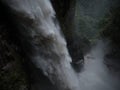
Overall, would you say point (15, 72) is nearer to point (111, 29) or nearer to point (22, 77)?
point (22, 77)

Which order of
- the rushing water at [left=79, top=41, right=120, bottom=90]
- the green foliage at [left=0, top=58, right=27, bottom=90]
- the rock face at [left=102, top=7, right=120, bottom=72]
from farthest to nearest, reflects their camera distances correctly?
the rock face at [left=102, top=7, right=120, bottom=72], the rushing water at [left=79, top=41, right=120, bottom=90], the green foliage at [left=0, top=58, right=27, bottom=90]

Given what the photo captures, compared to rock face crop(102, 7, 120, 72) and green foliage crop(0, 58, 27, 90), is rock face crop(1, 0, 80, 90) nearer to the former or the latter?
green foliage crop(0, 58, 27, 90)

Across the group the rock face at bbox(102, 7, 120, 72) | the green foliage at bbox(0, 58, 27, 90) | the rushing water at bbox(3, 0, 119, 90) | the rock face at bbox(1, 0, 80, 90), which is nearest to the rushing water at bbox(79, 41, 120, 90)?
the rock face at bbox(102, 7, 120, 72)

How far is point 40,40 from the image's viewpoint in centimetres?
595

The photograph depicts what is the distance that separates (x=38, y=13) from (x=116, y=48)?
6524 millimetres

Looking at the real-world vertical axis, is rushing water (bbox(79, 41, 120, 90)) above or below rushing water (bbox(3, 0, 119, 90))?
below

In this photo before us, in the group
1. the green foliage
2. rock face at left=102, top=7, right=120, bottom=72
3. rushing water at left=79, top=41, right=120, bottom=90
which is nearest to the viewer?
the green foliage

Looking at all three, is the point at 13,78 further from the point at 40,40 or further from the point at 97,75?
the point at 97,75

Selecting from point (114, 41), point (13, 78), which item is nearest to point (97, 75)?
point (114, 41)

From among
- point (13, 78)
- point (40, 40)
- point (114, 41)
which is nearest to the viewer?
point (13, 78)

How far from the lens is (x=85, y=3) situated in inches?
842

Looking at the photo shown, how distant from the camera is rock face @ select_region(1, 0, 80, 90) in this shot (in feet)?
17.8

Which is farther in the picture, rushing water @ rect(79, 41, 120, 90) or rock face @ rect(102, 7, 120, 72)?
rock face @ rect(102, 7, 120, 72)

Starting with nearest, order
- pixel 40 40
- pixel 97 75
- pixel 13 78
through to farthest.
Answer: pixel 13 78 < pixel 40 40 < pixel 97 75
